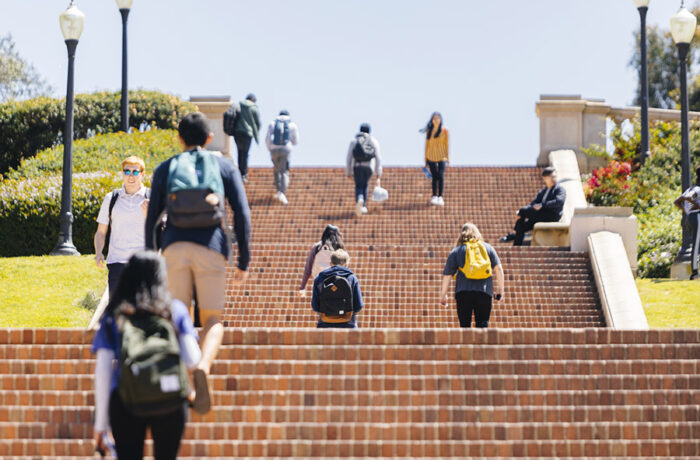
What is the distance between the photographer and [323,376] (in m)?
8.29

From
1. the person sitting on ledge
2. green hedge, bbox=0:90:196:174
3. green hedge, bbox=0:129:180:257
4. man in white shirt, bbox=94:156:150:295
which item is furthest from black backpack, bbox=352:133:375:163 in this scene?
man in white shirt, bbox=94:156:150:295

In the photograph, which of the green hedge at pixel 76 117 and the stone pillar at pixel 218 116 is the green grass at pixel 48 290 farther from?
the green hedge at pixel 76 117

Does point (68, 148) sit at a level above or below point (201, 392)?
above

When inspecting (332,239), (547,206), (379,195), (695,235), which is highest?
(379,195)

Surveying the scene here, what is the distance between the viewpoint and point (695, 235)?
14.7m

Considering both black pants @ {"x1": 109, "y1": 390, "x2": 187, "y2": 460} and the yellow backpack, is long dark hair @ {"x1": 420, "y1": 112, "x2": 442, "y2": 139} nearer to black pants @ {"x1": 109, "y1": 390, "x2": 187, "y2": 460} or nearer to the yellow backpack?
the yellow backpack

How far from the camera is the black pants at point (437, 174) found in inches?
760

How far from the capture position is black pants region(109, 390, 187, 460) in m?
5.48

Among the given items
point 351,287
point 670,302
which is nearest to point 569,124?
point 670,302

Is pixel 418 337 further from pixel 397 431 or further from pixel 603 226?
pixel 603 226

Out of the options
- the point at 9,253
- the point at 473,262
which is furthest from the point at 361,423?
the point at 9,253

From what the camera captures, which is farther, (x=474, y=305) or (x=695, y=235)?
(x=695, y=235)

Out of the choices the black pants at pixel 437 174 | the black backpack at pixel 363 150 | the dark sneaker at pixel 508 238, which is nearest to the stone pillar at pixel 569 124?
the black pants at pixel 437 174

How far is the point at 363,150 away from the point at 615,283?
20.1 feet
